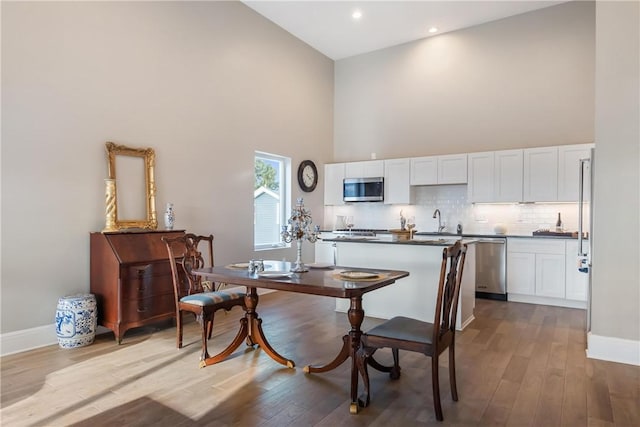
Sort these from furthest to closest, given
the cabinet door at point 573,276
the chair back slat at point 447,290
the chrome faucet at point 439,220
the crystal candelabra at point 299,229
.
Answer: the chrome faucet at point 439,220, the cabinet door at point 573,276, the crystal candelabra at point 299,229, the chair back slat at point 447,290

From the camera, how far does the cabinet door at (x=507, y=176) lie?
18.2 feet

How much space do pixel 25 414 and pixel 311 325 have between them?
7.96 ft

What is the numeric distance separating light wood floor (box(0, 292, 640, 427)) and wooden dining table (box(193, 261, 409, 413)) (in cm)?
10

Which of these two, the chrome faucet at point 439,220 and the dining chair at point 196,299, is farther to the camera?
the chrome faucet at point 439,220

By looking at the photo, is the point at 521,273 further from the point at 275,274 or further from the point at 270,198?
the point at 275,274

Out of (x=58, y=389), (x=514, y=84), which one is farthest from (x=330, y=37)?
(x=58, y=389)

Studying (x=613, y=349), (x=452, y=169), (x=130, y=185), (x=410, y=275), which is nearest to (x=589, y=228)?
(x=613, y=349)

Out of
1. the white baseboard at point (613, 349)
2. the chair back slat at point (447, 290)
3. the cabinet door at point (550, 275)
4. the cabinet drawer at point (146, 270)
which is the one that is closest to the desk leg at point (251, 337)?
the cabinet drawer at point (146, 270)

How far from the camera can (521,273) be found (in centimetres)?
528

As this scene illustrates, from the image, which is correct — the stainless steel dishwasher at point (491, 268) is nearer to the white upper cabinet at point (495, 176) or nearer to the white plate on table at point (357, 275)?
the white upper cabinet at point (495, 176)

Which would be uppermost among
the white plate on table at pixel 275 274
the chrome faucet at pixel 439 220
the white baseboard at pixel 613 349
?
the chrome faucet at pixel 439 220

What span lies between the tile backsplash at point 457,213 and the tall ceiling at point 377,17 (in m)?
2.54

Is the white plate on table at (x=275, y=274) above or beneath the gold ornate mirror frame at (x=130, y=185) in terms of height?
beneath

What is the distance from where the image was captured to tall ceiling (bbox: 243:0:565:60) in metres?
5.60
